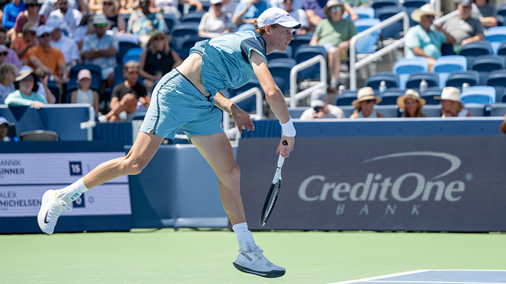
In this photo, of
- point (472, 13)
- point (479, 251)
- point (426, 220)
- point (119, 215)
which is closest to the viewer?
point (479, 251)

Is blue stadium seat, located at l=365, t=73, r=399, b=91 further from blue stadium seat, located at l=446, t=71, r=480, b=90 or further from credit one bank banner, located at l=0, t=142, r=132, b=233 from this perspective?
credit one bank banner, located at l=0, t=142, r=132, b=233

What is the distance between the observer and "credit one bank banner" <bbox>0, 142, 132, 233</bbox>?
766 cm

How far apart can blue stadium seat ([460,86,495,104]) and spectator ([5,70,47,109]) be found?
6.18 meters

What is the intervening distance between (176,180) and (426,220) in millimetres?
2955

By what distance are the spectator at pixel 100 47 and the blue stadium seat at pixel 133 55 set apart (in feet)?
0.75

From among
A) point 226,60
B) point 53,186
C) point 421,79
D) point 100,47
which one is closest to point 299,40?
point 421,79

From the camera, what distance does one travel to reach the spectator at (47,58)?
37.1 feet

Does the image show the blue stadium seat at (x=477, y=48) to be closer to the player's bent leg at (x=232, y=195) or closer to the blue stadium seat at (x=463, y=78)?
the blue stadium seat at (x=463, y=78)

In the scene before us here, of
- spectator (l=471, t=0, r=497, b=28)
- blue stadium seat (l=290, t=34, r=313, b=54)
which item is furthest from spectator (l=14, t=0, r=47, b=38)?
spectator (l=471, t=0, r=497, b=28)

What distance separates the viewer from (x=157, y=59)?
445 inches

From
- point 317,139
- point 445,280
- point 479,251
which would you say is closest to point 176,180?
point 317,139

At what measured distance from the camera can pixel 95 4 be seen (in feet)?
47.4

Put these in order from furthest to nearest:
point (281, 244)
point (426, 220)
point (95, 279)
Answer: point (426, 220) < point (281, 244) < point (95, 279)

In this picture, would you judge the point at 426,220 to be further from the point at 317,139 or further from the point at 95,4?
the point at 95,4
